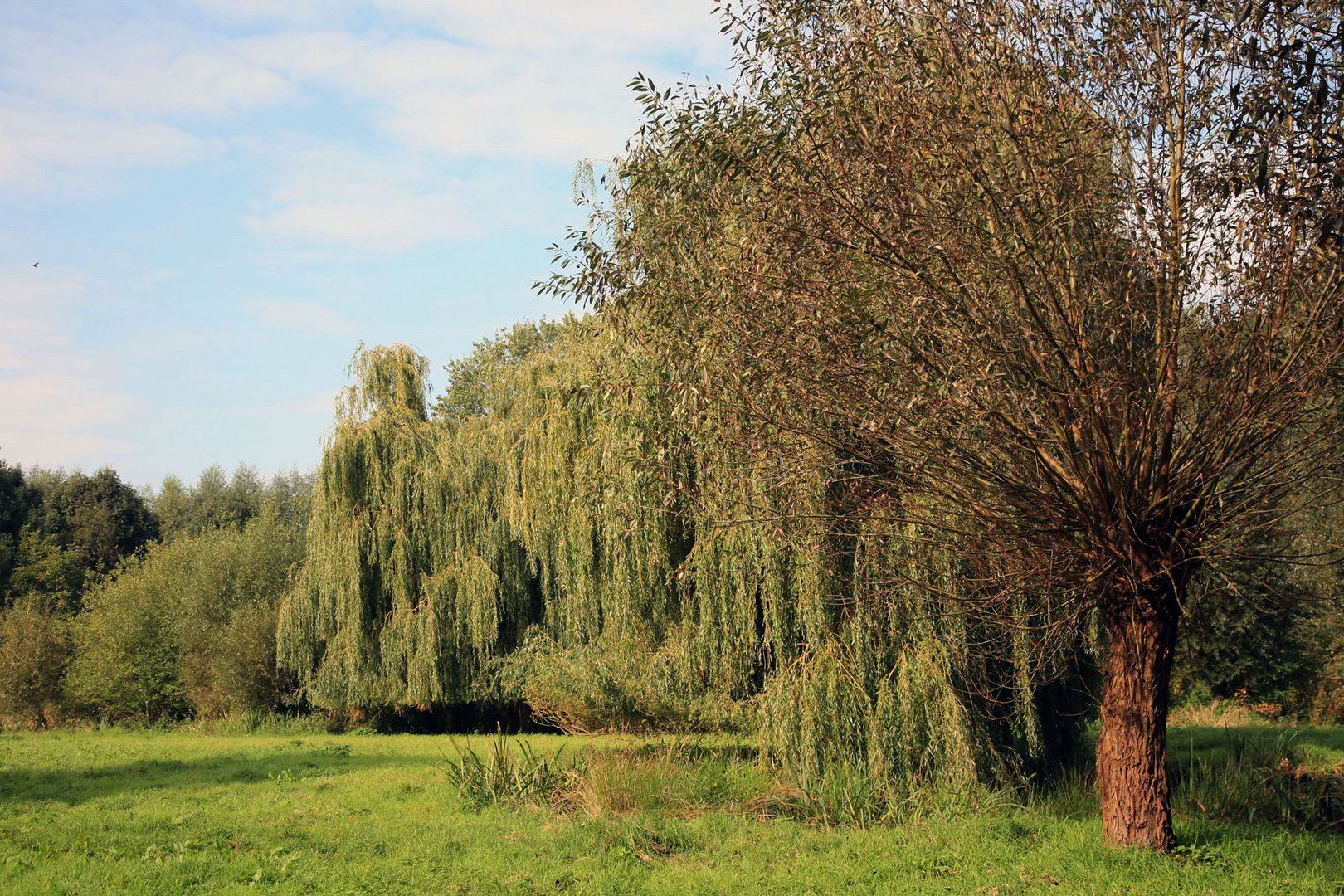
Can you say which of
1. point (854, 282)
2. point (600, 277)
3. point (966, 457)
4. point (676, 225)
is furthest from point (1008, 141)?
point (600, 277)

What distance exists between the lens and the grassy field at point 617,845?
26.8 feet

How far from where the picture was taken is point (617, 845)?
9633 millimetres

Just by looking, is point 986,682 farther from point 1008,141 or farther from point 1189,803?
point 1008,141

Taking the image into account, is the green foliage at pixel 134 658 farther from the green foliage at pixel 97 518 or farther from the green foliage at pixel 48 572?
the green foliage at pixel 97 518

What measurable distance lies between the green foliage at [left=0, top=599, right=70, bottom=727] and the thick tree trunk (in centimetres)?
2977

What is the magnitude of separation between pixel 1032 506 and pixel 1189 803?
567 centimetres

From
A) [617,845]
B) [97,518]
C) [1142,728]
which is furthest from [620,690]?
[97,518]

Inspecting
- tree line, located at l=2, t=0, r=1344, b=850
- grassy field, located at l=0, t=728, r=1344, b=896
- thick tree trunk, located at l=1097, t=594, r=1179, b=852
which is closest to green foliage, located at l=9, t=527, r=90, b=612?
grassy field, located at l=0, t=728, r=1344, b=896

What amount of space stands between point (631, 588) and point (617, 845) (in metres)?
4.74

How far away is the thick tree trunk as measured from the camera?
27.6ft

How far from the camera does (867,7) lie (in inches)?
325

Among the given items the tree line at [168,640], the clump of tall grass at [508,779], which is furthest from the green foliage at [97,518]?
the clump of tall grass at [508,779]

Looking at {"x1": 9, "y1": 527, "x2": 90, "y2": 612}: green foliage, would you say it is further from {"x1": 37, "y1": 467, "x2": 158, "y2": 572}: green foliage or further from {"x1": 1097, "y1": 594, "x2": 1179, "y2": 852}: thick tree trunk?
{"x1": 1097, "y1": 594, "x2": 1179, "y2": 852}: thick tree trunk

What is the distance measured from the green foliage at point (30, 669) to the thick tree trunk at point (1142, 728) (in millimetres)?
29767
